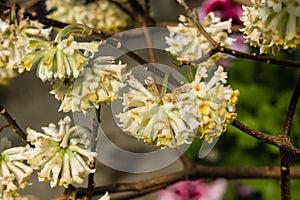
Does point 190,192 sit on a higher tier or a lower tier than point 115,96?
lower

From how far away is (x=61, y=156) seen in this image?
1.79ft

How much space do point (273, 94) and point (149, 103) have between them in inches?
37.7

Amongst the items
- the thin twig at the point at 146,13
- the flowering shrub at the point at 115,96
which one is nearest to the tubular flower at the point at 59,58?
the flowering shrub at the point at 115,96

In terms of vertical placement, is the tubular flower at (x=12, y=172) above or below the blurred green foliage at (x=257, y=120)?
above

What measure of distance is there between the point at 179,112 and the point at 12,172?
0.18m

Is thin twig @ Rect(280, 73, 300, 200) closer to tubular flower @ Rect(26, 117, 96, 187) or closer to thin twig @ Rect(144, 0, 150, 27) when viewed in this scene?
tubular flower @ Rect(26, 117, 96, 187)

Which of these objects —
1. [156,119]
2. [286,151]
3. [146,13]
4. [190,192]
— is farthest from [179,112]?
[190,192]

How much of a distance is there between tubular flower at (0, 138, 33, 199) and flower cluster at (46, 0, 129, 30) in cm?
38

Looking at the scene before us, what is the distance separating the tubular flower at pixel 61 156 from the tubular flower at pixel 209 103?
10 centimetres

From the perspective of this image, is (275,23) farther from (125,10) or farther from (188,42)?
(125,10)

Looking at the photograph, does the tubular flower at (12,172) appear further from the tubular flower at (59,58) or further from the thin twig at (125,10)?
the thin twig at (125,10)

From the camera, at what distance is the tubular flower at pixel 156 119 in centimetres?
51

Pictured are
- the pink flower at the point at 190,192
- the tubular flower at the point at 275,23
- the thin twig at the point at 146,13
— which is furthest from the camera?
the pink flower at the point at 190,192

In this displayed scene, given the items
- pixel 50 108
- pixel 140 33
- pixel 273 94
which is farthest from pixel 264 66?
pixel 50 108
